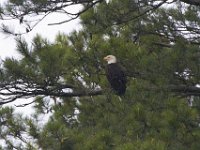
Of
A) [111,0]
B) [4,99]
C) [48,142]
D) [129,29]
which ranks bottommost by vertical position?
[48,142]

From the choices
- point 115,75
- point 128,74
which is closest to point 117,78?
point 115,75

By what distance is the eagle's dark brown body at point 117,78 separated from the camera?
4.98 meters

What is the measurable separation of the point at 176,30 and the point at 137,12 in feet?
1.14

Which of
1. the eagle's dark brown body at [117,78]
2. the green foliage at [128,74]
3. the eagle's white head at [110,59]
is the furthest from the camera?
the eagle's dark brown body at [117,78]

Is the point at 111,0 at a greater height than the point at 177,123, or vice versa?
the point at 111,0

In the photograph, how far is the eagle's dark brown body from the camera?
498 cm

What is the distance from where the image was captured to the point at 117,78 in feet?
17.0

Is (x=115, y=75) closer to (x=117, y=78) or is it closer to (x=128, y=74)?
(x=117, y=78)

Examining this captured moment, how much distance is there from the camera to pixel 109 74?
17.8 feet

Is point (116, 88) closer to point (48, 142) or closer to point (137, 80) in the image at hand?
point (137, 80)

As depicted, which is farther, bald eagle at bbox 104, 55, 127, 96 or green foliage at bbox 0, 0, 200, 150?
bald eagle at bbox 104, 55, 127, 96

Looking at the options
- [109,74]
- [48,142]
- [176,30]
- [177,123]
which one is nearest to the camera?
[177,123]

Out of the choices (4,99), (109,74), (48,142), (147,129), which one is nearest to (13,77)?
(4,99)

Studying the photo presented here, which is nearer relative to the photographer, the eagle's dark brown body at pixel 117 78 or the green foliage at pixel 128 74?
the green foliage at pixel 128 74
